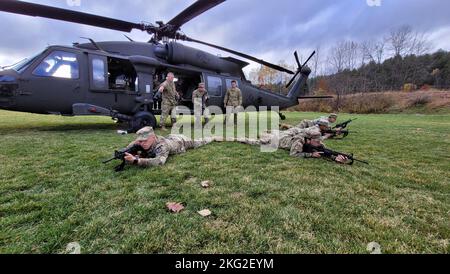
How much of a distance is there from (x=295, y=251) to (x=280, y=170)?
5.94ft

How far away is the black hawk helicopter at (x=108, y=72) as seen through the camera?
5.60 meters

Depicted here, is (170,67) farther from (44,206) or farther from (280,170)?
(44,206)

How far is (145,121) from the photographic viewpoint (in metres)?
6.77

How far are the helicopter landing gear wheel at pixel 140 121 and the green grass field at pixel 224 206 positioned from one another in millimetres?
2889

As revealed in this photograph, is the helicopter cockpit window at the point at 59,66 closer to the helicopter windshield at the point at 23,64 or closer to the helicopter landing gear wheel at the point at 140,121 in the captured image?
the helicopter windshield at the point at 23,64

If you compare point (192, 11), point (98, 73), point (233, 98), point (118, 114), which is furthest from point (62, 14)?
point (233, 98)

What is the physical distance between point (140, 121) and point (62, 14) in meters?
2.98

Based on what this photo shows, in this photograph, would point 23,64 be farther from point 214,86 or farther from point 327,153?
point 327,153

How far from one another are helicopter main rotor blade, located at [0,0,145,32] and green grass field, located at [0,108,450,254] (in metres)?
3.17

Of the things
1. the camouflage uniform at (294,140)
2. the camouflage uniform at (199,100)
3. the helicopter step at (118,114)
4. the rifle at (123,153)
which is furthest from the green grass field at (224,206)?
the camouflage uniform at (199,100)

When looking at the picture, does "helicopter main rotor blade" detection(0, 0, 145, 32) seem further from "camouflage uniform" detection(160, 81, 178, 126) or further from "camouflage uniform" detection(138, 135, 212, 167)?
"camouflage uniform" detection(138, 135, 212, 167)

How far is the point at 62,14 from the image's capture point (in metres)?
5.21

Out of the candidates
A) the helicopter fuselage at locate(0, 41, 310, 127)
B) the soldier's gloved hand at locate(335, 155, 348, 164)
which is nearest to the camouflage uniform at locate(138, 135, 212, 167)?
the soldier's gloved hand at locate(335, 155, 348, 164)
